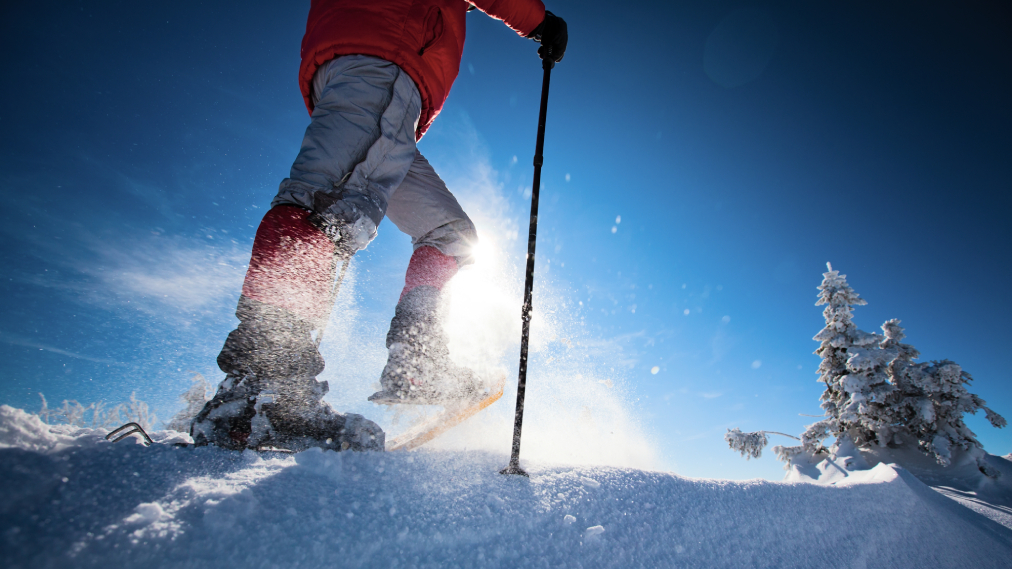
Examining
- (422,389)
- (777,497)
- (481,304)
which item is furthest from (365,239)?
(777,497)

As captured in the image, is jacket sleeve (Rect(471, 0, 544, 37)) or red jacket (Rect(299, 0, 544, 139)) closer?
red jacket (Rect(299, 0, 544, 139))

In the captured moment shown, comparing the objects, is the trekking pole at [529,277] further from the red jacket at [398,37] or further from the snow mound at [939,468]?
the snow mound at [939,468]

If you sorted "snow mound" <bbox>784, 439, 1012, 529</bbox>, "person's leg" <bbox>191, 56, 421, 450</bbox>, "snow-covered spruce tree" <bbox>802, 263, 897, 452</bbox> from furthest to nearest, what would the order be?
"snow-covered spruce tree" <bbox>802, 263, 897, 452</bbox> < "snow mound" <bbox>784, 439, 1012, 529</bbox> < "person's leg" <bbox>191, 56, 421, 450</bbox>

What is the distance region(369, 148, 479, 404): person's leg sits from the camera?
210cm

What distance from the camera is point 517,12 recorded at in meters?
2.56

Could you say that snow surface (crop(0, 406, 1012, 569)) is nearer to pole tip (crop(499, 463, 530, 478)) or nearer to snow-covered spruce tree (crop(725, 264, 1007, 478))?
pole tip (crop(499, 463, 530, 478))

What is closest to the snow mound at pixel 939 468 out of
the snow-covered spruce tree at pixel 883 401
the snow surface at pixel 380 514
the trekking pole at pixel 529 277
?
the snow-covered spruce tree at pixel 883 401

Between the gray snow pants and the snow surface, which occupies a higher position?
the gray snow pants

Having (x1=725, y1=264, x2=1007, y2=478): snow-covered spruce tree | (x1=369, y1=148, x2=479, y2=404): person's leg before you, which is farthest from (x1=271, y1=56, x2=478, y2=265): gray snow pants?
(x1=725, y1=264, x2=1007, y2=478): snow-covered spruce tree

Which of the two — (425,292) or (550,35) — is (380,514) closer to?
(425,292)

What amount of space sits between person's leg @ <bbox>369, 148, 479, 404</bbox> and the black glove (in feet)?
4.53

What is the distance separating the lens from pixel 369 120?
1812mm

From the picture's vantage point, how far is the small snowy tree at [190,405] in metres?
1.72

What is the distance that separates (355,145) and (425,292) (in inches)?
40.2
